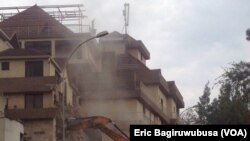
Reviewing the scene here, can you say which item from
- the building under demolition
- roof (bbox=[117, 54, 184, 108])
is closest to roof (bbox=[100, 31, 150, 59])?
the building under demolition

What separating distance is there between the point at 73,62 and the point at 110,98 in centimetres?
659

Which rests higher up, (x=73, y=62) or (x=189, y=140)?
(x=73, y=62)

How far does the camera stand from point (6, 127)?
4647 cm

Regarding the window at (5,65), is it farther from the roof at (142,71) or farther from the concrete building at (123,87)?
the roof at (142,71)

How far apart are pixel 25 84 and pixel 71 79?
31.0ft

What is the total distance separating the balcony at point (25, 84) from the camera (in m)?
59.2

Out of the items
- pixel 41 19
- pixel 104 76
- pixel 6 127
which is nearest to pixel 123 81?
pixel 104 76

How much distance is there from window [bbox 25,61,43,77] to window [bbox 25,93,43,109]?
200cm

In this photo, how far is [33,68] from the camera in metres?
60.8

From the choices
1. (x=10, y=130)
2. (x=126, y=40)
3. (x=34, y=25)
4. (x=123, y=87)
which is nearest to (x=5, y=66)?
(x=10, y=130)

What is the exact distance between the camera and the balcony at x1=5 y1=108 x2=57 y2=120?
5803 centimetres

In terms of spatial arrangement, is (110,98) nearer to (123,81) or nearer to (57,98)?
(123,81)

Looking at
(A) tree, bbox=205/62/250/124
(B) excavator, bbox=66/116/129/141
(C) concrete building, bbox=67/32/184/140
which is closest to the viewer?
(B) excavator, bbox=66/116/129/141

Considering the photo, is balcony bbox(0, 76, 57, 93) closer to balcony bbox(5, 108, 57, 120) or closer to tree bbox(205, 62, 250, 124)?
balcony bbox(5, 108, 57, 120)
